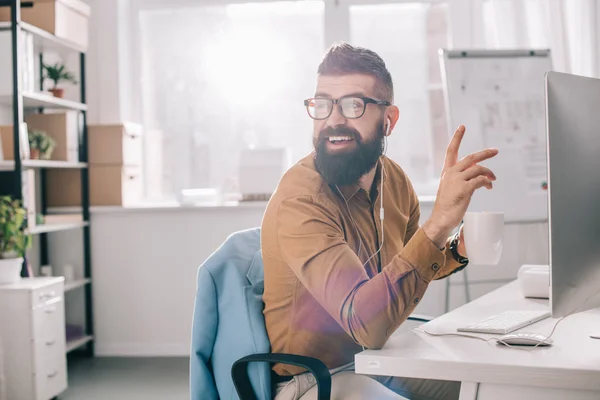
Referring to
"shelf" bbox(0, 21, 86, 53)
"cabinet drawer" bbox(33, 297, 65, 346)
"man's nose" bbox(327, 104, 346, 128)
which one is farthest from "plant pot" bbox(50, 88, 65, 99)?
"man's nose" bbox(327, 104, 346, 128)

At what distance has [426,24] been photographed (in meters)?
4.35

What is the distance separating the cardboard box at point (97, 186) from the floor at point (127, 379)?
0.91 m

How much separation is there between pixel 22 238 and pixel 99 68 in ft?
4.76

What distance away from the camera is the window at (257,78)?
4352mm

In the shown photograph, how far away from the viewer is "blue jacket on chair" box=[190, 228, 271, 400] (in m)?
1.67

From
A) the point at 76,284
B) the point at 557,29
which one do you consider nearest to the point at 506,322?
the point at 557,29

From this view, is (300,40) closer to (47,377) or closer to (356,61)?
(47,377)

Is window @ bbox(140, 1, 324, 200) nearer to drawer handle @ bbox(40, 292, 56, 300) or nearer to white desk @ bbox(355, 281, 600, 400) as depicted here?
drawer handle @ bbox(40, 292, 56, 300)

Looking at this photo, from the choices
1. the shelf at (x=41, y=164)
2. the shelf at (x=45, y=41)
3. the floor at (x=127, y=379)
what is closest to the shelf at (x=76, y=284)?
the floor at (x=127, y=379)

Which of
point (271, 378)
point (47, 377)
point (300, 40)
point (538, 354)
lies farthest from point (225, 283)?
point (300, 40)

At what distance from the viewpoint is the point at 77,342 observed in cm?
407

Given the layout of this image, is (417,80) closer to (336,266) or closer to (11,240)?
(11,240)

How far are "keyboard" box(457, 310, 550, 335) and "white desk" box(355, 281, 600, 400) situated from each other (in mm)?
68

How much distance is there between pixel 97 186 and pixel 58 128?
16.5 inches
